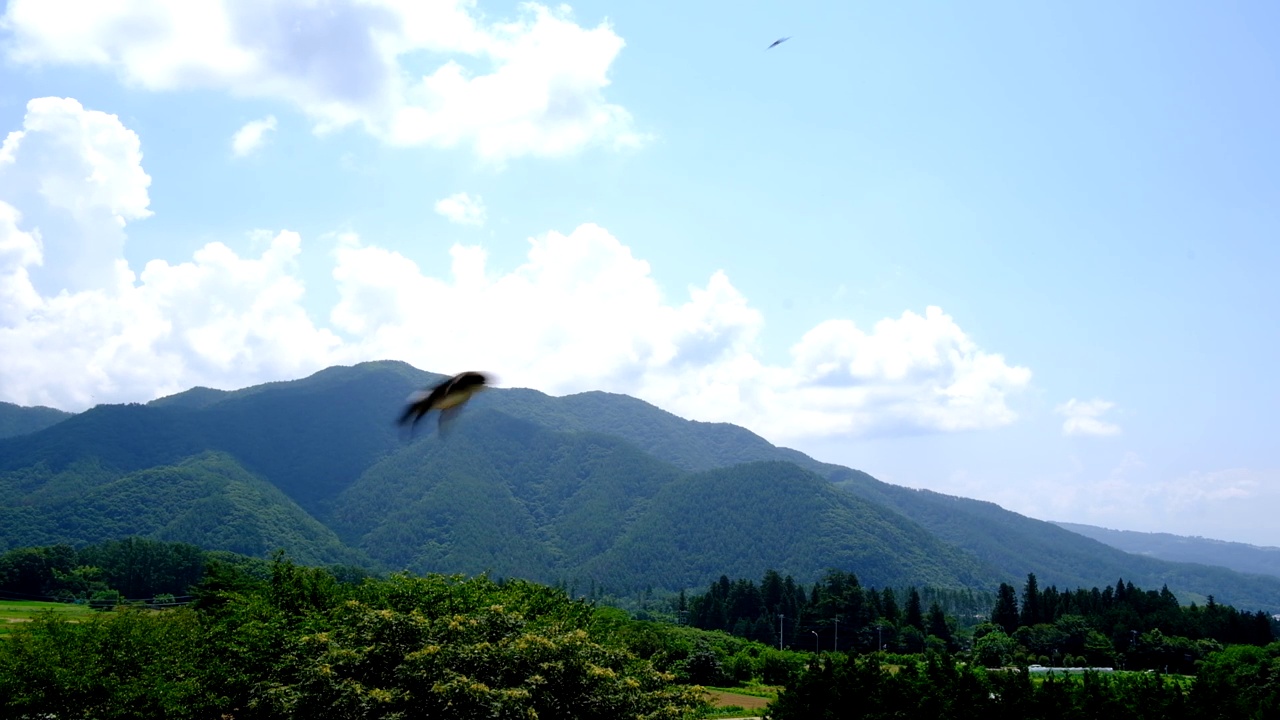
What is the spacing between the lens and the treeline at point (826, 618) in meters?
80.6

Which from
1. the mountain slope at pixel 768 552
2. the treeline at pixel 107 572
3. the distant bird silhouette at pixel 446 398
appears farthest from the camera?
the mountain slope at pixel 768 552

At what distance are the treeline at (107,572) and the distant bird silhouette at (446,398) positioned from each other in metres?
76.7

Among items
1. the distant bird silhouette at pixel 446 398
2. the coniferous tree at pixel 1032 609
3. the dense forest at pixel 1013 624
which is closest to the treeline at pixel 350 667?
the distant bird silhouette at pixel 446 398

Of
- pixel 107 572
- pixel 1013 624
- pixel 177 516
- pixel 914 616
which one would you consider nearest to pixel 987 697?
pixel 1013 624

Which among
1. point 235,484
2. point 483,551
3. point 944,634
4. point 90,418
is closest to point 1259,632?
point 944,634

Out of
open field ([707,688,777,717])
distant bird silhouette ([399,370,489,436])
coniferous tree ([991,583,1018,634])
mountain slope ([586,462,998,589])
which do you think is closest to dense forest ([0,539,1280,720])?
open field ([707,688,777,717])

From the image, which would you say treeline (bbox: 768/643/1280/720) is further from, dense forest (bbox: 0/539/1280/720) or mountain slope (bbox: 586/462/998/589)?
mountain slope (bbox: 586/462/998/589)

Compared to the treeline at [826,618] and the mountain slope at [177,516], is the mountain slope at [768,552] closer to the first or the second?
the mountain slope at [177,516]

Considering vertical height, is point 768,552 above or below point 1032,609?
above

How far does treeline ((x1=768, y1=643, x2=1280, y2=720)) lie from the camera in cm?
2331

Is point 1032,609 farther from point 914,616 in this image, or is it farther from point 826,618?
point 826,618

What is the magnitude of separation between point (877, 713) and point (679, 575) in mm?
163752

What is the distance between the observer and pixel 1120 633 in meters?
69.3

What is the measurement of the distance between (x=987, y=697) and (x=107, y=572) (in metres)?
82.5
